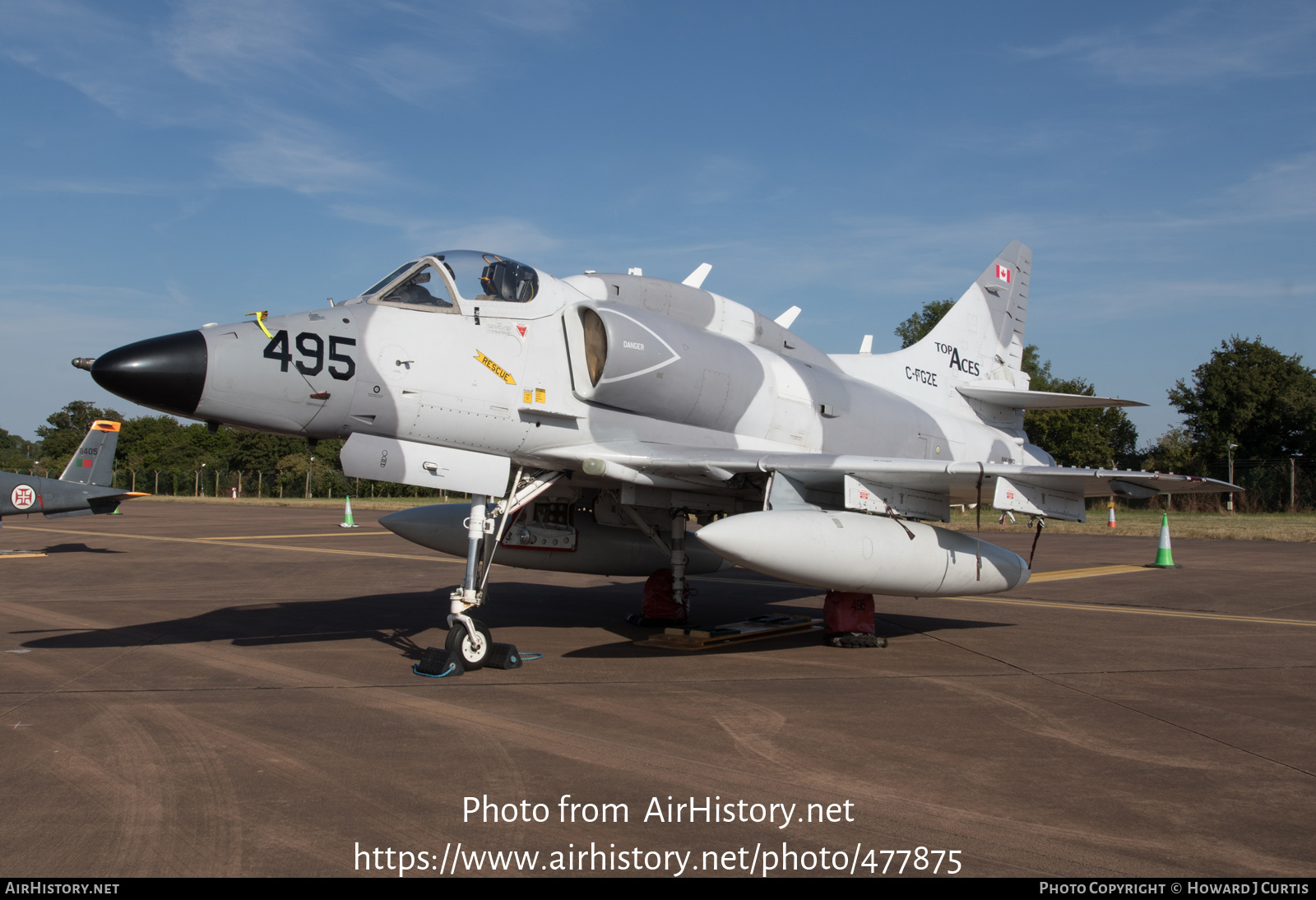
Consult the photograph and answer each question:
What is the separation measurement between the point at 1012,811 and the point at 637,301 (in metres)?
6.28

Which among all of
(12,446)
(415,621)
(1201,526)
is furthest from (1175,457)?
(12,446)

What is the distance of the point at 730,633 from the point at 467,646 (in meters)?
3.03

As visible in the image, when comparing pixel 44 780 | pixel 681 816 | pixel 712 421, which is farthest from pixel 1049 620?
pixel 44 780

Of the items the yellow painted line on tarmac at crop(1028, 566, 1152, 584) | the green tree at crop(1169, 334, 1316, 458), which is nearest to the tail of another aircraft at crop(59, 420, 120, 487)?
the yellow painted line on tarmac at crop(1028, 566, 1152, 584)

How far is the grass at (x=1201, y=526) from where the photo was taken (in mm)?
24891

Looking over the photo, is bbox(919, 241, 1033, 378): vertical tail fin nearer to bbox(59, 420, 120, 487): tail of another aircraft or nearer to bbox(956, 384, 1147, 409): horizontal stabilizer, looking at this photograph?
bbox(956, 384, 1147, 409): horizontal stabilizer

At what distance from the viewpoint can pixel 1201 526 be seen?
1161 inches

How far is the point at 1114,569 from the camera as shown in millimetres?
→ 16922

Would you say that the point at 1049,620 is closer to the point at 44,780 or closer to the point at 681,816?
the point at 681,816

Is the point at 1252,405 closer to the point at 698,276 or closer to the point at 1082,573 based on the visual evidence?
the point at 1082,573

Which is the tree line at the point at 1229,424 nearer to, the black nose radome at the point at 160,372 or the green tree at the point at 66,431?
the black nose radome at the point at 160,372

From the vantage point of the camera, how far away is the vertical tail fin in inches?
499

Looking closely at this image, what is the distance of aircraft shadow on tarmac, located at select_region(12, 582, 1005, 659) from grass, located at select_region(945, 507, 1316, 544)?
1068 centimetres

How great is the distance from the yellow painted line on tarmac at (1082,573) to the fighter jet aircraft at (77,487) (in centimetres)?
1945
